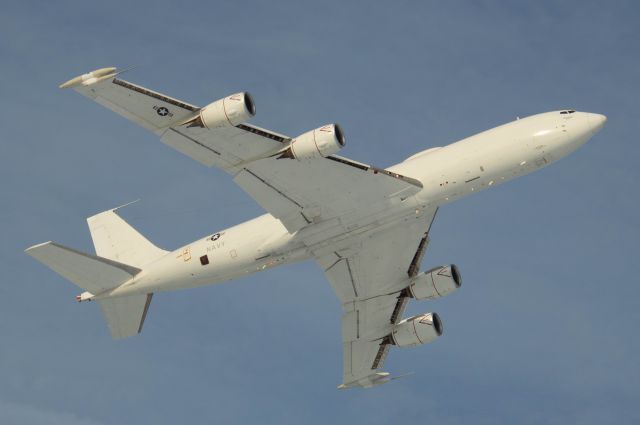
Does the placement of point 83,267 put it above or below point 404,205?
above

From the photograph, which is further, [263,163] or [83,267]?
[83,267]

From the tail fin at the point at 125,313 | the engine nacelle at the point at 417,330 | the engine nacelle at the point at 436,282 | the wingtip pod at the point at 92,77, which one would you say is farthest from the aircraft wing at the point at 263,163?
the engine nacelle at the point at 417,330

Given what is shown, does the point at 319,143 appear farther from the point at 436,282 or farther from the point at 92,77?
the point at 436,282

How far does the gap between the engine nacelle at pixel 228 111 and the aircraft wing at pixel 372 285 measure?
14361 mm

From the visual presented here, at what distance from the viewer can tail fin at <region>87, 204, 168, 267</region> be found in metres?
73.5

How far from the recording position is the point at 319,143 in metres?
61.6

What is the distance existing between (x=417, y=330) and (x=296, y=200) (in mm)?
16545

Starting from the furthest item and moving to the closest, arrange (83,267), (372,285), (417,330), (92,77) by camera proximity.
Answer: (417,330), (372,285), (83,267), (92,77)

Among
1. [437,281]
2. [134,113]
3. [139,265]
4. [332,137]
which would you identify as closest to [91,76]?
[134,113]

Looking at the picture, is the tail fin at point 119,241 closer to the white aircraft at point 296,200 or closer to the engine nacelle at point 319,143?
the white aircraft at point 296,200

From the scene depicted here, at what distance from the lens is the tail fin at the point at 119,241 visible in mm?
73500

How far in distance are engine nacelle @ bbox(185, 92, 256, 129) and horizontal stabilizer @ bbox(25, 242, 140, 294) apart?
550 inches

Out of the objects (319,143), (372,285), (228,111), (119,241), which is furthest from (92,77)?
(372,285)

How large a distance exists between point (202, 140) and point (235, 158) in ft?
8.21
